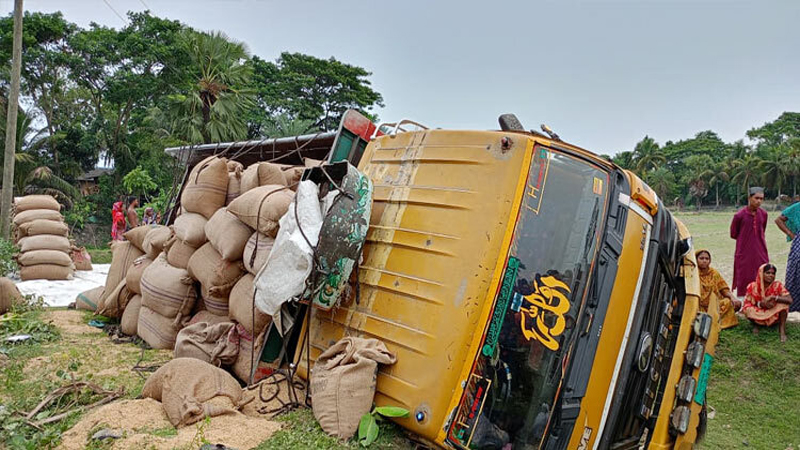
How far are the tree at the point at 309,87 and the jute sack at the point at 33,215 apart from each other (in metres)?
17.8

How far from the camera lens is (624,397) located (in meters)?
2.30

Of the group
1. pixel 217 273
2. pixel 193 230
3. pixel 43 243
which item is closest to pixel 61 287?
pixel 43 243

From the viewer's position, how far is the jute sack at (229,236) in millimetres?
3420

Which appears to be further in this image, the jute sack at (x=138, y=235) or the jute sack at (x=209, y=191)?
the jute sack at (x=138, y=235)

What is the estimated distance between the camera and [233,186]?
4250 millimetres

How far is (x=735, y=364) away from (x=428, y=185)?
4390 millimetres

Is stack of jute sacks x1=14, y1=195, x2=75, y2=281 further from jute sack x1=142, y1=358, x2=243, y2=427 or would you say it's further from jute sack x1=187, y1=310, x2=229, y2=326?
jute sack x1=142, y1=358, x2=243, y2=427

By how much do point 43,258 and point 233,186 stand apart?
5.45 metres

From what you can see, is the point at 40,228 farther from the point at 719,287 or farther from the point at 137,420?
the point at 719,287

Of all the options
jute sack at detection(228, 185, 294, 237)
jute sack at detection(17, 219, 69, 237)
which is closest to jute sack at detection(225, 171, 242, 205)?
jute sack at detection(228, 185, 294, 237)

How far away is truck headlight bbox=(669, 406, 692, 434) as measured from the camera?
2414mm

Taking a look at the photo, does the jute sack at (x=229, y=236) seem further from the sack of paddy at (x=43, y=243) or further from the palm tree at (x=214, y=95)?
the palm tree at (x=214, y=95)

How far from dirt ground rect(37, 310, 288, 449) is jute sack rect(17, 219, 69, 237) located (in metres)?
5.83

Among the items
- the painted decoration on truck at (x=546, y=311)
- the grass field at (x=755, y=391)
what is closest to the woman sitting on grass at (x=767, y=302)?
the grass field at (x=755, y=391)
